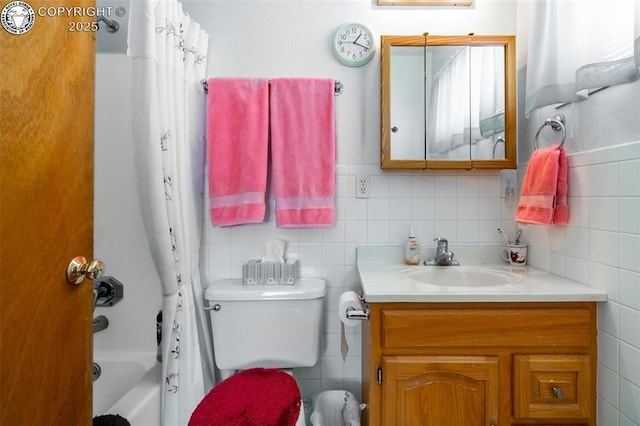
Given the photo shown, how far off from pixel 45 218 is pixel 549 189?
1373 mm

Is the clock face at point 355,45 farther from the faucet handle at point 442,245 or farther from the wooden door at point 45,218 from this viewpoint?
the wooden door at point 45,218

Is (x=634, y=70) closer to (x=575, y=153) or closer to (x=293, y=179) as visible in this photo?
(x=575, y=153)

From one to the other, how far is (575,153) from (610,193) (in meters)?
0.21

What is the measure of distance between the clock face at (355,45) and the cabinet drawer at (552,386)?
125 cm

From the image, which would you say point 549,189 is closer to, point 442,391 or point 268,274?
point 442,391

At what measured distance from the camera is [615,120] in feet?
3.37

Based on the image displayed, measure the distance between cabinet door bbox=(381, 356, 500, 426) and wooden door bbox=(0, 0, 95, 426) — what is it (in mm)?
786

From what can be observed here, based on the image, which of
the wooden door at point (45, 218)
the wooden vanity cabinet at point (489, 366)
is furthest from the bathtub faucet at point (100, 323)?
the wooden vanity cabinet at point (489, 366)

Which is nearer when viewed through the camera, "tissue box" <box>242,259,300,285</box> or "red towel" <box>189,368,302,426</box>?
"red towel" <box>189,368,302,426</box>

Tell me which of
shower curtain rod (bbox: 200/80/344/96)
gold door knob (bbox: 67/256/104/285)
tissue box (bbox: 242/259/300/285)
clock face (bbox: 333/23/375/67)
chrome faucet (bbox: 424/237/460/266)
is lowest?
tissue box (bbox: 242/259/300/285)

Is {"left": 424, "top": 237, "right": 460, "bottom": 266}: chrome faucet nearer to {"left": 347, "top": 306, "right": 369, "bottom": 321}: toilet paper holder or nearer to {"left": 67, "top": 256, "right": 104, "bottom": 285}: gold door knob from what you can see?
{"left": 347, "top": 306, "right": 369, "bottom": 321}: toilet paper holder

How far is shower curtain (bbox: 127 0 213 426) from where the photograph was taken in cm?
114

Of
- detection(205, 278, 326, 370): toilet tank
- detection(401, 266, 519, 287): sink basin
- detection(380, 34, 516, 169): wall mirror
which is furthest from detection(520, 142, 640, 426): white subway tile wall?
detection(205, 278, 326, 370): toilet tank

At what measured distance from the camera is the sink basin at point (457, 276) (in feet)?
4.51
